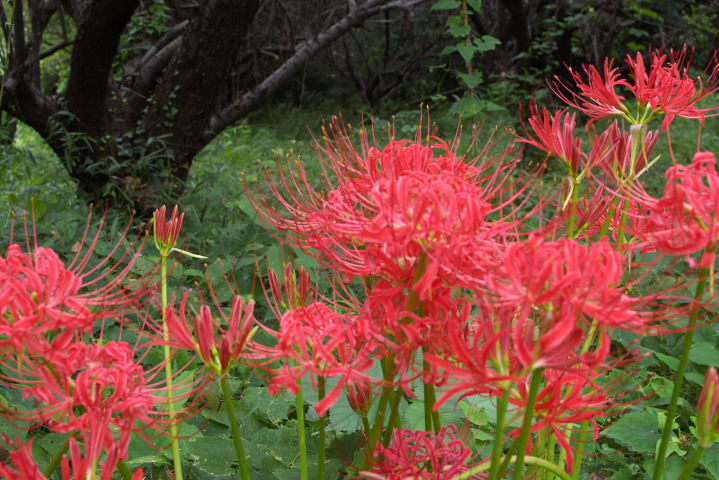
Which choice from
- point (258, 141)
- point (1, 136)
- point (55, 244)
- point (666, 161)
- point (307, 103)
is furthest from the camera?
point (307, 103)

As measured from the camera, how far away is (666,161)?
5.69 m

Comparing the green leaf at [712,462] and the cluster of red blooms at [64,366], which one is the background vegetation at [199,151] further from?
the cluster of red blooms at [64,366]

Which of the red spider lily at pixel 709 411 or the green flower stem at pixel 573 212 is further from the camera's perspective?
the green flower stem at pixel 573 212

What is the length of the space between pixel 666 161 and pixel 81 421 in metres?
5.87

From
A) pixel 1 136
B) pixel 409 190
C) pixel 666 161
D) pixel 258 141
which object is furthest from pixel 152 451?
pixel 258 141

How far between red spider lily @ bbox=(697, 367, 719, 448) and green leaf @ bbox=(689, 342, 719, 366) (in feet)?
3.62

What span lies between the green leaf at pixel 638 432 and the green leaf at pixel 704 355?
10.3 inches

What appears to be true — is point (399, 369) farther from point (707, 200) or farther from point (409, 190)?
point (707, 200)

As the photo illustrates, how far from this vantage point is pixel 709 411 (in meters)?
0.71

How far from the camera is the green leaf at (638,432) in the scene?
1.47 m

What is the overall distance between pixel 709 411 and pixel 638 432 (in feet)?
2.91

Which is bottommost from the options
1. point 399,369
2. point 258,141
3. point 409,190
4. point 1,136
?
point 258,141

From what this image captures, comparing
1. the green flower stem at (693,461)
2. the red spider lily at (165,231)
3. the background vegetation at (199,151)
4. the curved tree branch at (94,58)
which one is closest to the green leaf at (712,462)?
the background vegetation at (199,151)

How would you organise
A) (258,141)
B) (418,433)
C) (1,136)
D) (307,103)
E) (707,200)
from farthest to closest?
1. (307,103)
2. (258,141)
3. (1,136)
4. (418,433)
5. (707,200)
